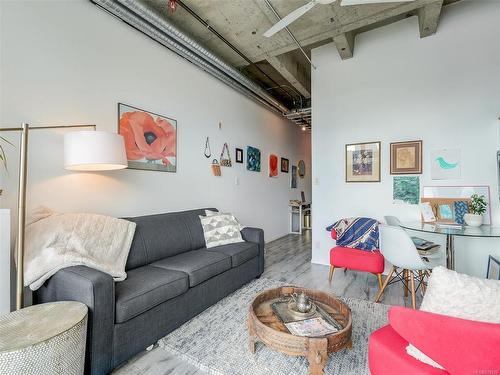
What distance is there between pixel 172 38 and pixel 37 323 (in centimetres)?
294

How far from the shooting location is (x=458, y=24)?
10.1ft

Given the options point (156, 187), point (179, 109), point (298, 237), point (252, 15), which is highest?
point (252, 15)

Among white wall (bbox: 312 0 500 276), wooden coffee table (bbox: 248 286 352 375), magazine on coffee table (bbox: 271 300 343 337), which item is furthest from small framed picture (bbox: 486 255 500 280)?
magazine on coffee table (bbox: 271 300 343 337)

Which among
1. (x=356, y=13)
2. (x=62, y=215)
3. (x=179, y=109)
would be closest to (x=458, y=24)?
(x=356, y=13)

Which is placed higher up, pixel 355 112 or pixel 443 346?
pixel 355 112

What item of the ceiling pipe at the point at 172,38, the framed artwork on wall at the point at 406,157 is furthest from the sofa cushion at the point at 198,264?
the framed artwork on wall at the point at 406,157

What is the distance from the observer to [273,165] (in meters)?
5.71

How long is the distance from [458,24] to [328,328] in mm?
3950

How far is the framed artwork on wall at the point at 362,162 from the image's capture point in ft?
11.9

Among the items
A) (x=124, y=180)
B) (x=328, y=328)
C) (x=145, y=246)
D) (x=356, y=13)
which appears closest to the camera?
(x=328, y=328)

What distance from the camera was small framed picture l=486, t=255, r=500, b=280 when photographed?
2.67 m

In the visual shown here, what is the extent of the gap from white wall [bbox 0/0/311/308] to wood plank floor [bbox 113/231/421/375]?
1327 mm

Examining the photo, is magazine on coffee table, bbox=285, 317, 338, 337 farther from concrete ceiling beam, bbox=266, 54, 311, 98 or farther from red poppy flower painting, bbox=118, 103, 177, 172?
concrete ceiling beam, bbox=266, 54, 311, 98

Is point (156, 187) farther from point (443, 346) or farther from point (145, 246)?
point (443, 346)
